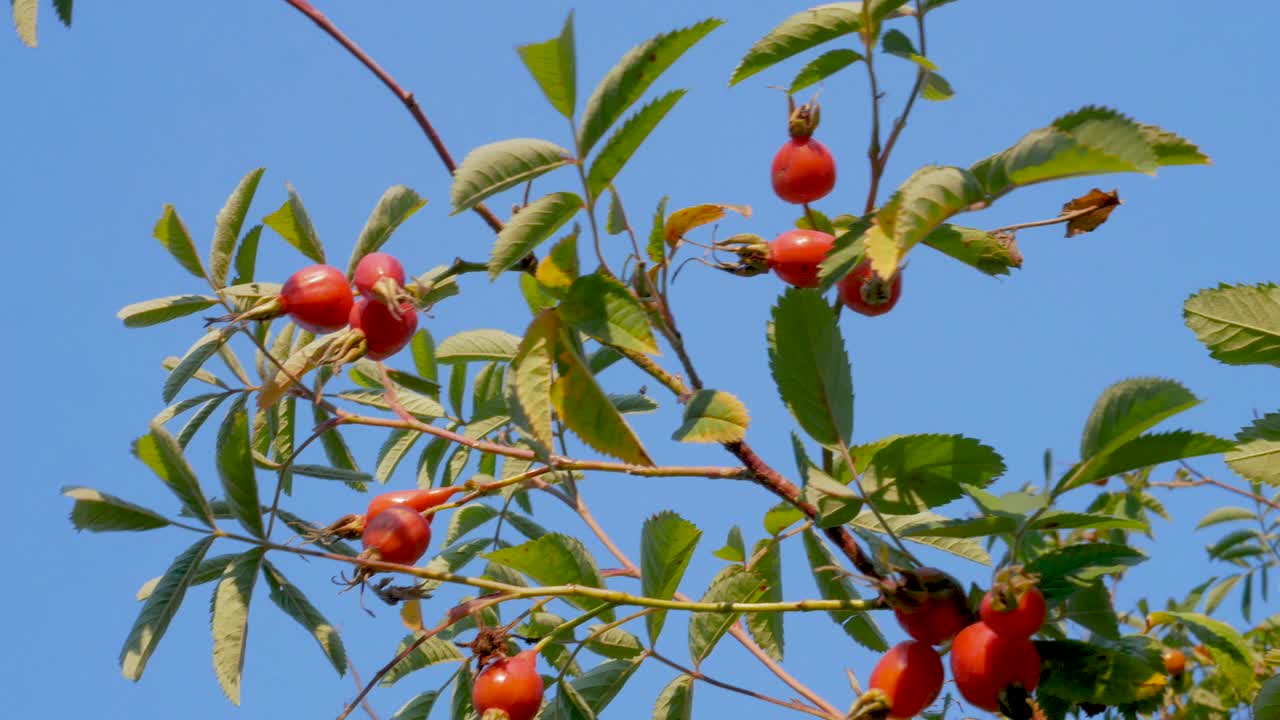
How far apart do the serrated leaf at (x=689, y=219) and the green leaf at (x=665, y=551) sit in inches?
19.8

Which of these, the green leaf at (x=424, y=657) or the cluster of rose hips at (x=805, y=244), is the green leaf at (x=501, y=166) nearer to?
the cluster of rose hips at (x=805, y=244)

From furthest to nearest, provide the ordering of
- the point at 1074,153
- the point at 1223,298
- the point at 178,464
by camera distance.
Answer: the point at 178,464 → the point at 1223,298 → the point at 1074,153

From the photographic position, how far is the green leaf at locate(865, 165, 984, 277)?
4.75 feet

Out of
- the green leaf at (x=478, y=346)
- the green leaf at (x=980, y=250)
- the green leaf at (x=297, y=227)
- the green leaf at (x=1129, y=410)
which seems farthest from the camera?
the green leaf at (x=478, y=346)

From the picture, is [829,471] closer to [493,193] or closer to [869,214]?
[869,214]

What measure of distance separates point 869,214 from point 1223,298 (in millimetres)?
616

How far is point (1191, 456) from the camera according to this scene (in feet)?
4.99

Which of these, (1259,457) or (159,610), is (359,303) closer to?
(159,610)

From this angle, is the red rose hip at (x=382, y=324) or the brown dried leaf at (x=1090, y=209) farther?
the red rose hip at (x=382, y=324)

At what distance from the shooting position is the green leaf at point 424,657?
248 cm

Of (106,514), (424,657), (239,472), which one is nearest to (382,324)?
(239,472)

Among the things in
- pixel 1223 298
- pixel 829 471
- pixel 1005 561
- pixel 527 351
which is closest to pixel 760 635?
pixel 829 471

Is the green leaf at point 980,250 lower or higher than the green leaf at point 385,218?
lower

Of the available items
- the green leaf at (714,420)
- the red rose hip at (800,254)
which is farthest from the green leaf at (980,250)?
the green leaf at (714,420)
